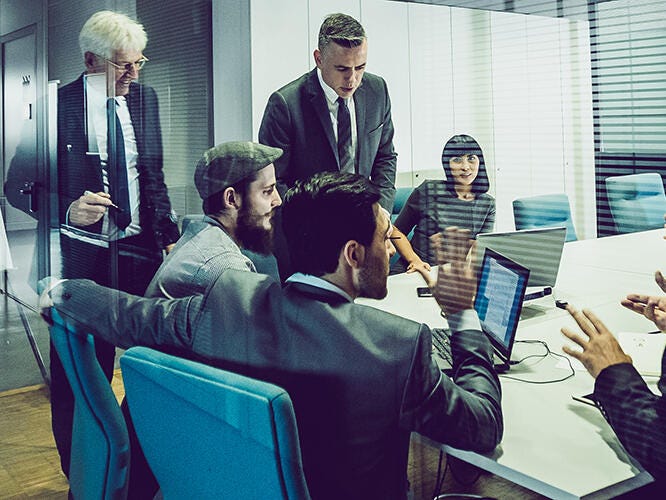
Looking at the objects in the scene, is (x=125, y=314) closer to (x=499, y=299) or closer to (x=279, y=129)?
(x=279, y=129)

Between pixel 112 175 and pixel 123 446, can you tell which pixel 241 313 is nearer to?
pixel 123 446

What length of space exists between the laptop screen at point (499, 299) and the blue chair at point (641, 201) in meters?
0.37

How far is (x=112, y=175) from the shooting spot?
6.79ft

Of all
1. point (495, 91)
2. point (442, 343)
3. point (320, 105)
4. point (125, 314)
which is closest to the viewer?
point (495, 91)

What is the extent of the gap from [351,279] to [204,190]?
2.10 feet

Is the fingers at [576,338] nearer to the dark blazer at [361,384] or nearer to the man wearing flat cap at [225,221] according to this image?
the dark blazer at [361,384]

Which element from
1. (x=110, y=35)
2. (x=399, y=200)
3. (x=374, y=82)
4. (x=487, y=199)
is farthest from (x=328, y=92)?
(x=110, y=35)

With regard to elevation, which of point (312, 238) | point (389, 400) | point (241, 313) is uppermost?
point (312, 238)

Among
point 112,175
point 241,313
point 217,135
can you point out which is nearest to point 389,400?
point 241,313

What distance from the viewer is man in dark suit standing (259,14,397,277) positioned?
5.03ft

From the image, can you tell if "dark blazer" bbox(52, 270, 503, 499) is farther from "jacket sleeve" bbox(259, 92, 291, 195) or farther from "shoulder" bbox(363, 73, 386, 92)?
"shoulder" bbox(363, 73, 386, 92)

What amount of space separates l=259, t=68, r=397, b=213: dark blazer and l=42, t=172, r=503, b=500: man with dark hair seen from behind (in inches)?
1.8

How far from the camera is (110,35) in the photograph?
2.05 meters

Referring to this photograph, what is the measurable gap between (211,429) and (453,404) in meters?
0.44
